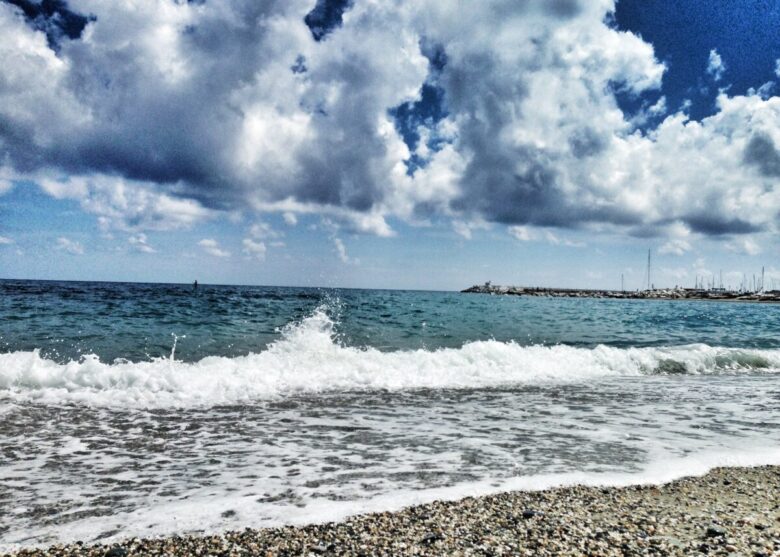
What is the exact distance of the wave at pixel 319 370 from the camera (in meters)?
11.1

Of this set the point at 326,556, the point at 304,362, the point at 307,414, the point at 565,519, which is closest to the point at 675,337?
the point at 304,362

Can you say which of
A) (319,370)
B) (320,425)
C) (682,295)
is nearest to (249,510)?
(320,425)

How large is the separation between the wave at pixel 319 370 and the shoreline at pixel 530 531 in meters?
6.86

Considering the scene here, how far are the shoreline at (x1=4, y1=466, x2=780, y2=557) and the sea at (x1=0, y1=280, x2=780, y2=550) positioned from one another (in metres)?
0.31

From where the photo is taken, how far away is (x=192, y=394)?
11.1 meters

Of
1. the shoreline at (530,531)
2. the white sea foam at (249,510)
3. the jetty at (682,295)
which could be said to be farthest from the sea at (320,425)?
the jetty at (682,295)

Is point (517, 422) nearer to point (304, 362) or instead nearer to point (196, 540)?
point (196, 540)

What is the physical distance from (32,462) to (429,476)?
5364mm

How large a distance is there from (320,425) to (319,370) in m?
5.38

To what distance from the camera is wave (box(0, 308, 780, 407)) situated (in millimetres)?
11086

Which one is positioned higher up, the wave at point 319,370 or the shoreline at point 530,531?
the shoreline at point 530,531

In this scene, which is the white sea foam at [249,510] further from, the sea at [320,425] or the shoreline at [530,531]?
the shoreline at [530,531]

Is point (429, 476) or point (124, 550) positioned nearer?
point (124, 550)

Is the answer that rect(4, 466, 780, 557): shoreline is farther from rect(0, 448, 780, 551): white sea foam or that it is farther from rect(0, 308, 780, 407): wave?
rect(0, 308, 780, 407): wave
